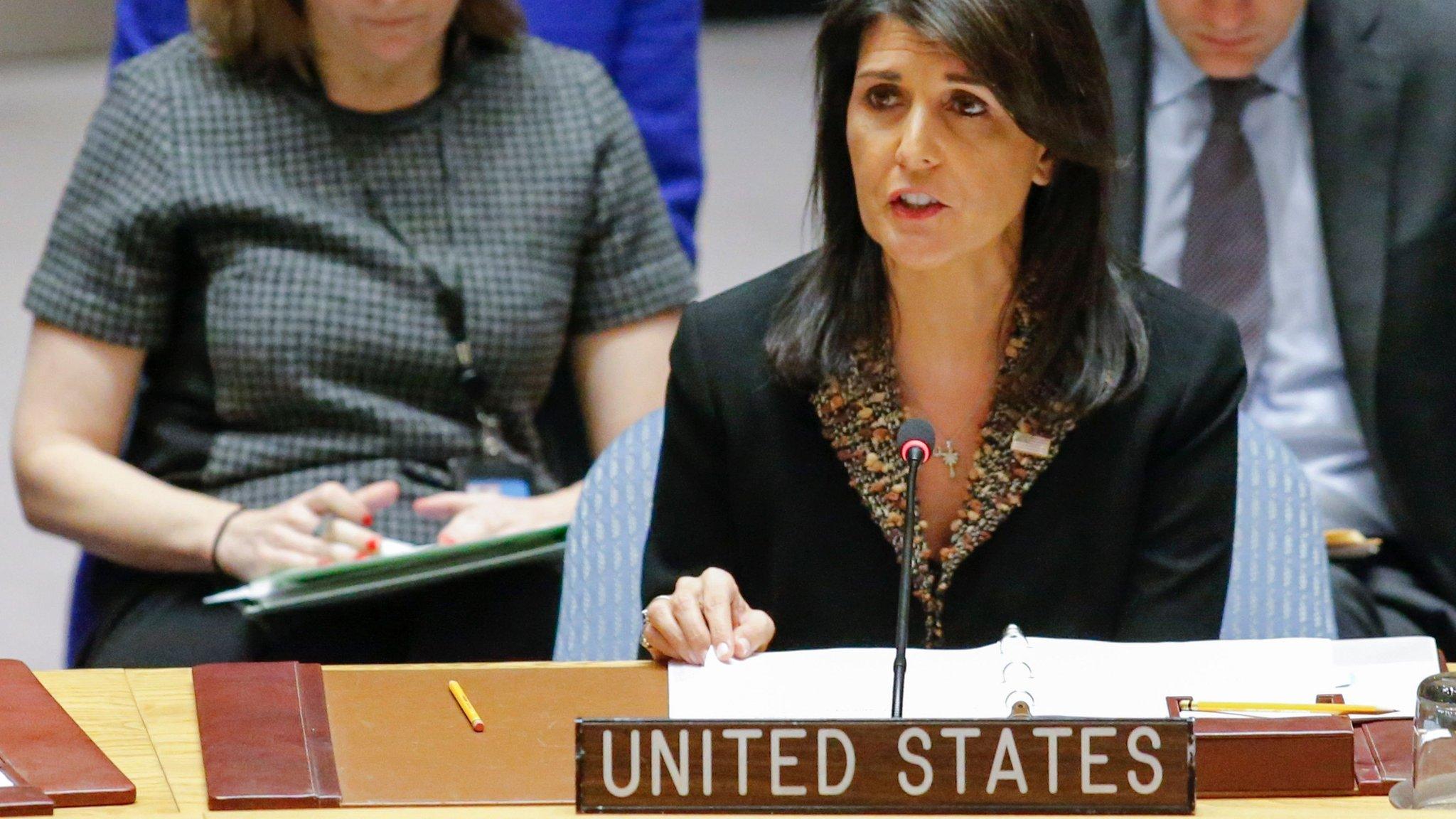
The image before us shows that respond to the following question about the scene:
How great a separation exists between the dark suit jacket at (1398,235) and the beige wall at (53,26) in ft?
19.0

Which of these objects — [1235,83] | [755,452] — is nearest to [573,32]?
[1235,83]

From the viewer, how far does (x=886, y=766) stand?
4.58 feet

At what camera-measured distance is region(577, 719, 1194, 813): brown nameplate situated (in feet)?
4.55

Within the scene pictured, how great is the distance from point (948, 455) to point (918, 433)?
1.12ft

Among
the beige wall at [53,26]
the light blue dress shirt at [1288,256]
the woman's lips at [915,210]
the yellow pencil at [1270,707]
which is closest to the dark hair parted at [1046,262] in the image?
the woman's lips at [915,210]

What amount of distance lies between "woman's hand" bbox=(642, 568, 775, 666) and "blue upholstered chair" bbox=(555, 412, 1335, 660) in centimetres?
33

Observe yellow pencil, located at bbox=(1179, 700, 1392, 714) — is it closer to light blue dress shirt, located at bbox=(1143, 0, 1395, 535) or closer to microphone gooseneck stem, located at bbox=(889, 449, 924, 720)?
microphone gooseneck stem, located at bbox=(889, 449, 924, 720)

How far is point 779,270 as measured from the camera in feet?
6.93

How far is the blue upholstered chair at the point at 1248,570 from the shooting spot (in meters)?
2.07

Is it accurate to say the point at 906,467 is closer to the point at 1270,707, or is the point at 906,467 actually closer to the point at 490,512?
the point at 1270,707

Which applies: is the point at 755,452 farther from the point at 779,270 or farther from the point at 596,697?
the point at 596,697

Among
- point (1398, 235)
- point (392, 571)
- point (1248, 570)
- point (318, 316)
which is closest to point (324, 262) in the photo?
point (318, 316)

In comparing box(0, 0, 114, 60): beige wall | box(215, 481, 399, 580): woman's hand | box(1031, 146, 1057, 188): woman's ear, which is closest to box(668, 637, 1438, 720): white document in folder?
box(1031, 146, 1057, 188): woman's ear

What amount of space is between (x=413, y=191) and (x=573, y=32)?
21.6 inches
